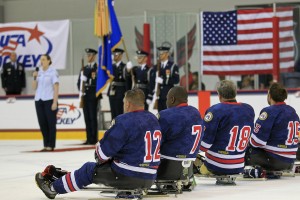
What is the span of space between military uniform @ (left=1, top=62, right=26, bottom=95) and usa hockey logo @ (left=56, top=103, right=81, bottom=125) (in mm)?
1807

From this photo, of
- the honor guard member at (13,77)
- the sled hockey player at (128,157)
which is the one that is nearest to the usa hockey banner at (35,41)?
the honor guard member at (13,77)

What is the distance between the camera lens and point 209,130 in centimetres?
1109

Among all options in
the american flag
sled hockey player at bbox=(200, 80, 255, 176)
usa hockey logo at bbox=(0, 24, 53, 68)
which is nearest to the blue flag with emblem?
the american flag

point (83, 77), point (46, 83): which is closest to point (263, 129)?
point (46, 83)

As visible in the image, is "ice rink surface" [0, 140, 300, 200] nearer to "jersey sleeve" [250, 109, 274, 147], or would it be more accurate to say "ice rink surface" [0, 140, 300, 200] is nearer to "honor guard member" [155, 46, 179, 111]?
"jersey sleeve" [250, 109, 274, 147]

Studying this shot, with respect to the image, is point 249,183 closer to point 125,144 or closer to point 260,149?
point 260,149

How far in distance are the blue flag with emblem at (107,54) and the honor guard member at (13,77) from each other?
4.59 m

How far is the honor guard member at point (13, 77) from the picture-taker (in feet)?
78.2

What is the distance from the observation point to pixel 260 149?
1212 centimetres

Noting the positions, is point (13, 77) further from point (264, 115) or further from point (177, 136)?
point (177, 136)

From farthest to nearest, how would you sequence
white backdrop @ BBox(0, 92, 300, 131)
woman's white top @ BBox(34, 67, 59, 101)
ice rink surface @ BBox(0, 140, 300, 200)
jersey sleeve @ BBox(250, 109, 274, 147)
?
white backdrop @ BBox(0, 92, 300, 131)
woman's white top @ BBox(34, 67, 59, 101)
jersey sleeve @ BBox(250, 109, 274, 147)
ice rink surface @ BBox(0, 140, 300, 200)

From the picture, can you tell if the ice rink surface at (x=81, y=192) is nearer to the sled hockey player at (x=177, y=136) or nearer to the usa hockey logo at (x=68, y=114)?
the sled hockey player at (x=177, y=136)

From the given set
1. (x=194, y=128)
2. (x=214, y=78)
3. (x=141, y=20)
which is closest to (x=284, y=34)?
(x=214, y=78)

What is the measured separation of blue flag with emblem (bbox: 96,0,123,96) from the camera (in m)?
19.6
